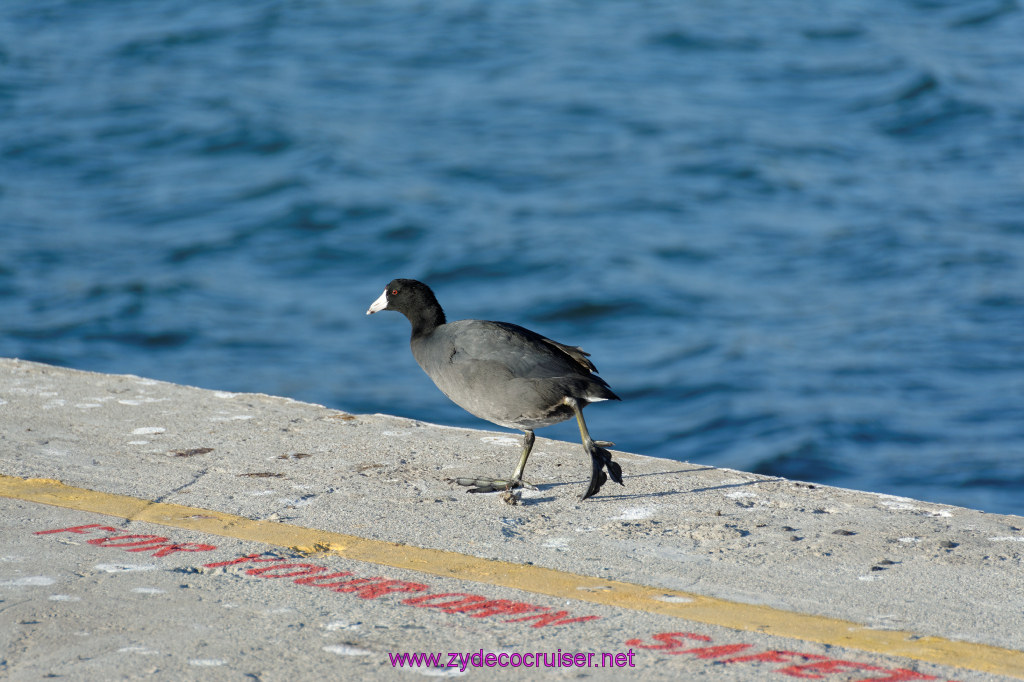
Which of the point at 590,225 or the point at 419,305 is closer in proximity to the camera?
the point at 419,305

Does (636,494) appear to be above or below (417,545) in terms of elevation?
below

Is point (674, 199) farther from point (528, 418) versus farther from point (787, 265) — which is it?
point (528, 418)

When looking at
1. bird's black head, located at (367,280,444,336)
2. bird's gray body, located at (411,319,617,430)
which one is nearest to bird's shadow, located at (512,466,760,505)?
bird's gray body, located at (411,319,617,430)

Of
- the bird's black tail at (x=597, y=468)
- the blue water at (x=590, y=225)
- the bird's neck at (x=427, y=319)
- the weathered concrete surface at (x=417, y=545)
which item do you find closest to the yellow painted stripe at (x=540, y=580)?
the weathered concrete surface at (x=417, y=545)

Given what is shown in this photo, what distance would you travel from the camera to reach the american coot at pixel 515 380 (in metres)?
4.29

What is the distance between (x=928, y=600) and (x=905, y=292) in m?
10.2

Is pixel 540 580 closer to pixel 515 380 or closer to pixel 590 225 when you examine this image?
pixel 515 380

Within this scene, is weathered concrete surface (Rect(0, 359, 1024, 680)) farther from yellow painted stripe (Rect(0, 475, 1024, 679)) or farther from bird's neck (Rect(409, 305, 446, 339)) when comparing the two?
bird's neck (Rect(409, 305, 446, 339))

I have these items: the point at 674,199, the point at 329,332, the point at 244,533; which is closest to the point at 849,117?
the point at 674,199

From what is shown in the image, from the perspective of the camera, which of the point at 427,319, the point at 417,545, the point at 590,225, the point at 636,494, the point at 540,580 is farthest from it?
the point at 590,225

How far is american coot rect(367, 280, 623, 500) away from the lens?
14.1 feet

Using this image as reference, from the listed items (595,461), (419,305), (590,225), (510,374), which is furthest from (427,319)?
(590,225)

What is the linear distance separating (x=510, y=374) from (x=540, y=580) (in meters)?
0.87

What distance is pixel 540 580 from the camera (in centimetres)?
368
